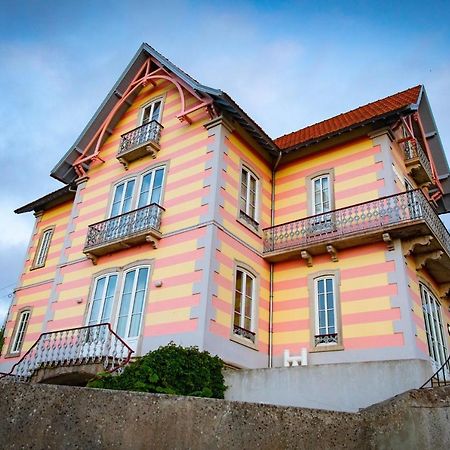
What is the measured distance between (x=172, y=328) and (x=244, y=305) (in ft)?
7.61

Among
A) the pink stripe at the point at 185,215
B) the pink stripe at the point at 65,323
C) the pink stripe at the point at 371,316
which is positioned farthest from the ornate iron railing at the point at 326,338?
the pink stripe at the point at 65,323

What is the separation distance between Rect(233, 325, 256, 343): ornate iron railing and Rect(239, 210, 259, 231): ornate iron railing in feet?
11.5

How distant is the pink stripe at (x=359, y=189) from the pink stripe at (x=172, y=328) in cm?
623

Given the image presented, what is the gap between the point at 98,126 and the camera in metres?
18.2

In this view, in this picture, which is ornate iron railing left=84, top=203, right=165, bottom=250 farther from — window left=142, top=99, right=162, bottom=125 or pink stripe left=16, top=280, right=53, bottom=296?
pink stripe left=16, top=280, right=53, bottom=296

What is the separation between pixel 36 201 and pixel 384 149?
15.7 metres

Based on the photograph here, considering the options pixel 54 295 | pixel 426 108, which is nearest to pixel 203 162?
pixel 54 295

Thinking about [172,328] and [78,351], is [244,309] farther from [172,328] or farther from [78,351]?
[78,351]

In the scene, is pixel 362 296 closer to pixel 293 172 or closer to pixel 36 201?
pixel 293 172

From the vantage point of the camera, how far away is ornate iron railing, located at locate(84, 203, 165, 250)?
1408cm

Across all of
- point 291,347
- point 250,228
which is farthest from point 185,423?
point 250,228

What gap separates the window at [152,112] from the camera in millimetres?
17203

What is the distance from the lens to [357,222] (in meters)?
13.2

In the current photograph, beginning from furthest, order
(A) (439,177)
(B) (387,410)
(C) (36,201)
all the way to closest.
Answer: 1. (C) (36,201)
2. (A) (439,177)
3. (B) (387,410)
